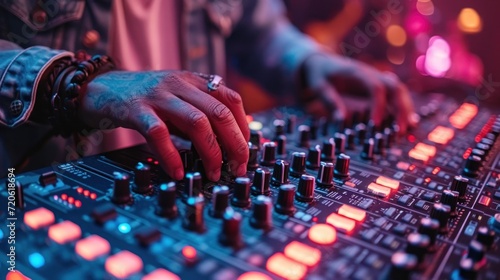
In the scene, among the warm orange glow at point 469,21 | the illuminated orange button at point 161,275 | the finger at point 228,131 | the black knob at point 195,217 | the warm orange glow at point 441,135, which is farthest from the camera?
the warm orange glow at point 469,21

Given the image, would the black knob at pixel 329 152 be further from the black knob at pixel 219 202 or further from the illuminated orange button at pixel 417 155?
the black knob at pixel 219 202

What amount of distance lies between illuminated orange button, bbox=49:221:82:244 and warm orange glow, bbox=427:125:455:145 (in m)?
1.03

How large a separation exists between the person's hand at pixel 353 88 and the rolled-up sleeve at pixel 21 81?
893mm

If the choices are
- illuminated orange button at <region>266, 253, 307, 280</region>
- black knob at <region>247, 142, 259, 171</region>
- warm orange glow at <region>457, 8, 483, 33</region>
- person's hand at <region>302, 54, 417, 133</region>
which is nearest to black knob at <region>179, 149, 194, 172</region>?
black knob at <region>247, 142, 259, 171</region>

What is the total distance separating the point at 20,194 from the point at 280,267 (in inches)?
15.3

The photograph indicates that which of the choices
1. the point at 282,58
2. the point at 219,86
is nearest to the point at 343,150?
the point at 219,86

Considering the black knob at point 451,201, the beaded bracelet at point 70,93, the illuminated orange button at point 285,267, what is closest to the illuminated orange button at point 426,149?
the black knob at point 451,201

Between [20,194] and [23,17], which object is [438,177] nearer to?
[20,194]

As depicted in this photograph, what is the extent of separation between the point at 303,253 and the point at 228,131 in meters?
0.31

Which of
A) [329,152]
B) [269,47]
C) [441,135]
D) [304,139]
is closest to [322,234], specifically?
[329,152]

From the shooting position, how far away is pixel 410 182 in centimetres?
94

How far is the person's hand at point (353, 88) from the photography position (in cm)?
150

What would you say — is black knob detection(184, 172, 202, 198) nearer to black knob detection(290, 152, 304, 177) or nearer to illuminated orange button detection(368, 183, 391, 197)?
black knob detection(290, 152, 304, 177)

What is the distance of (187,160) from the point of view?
2.85 ft
